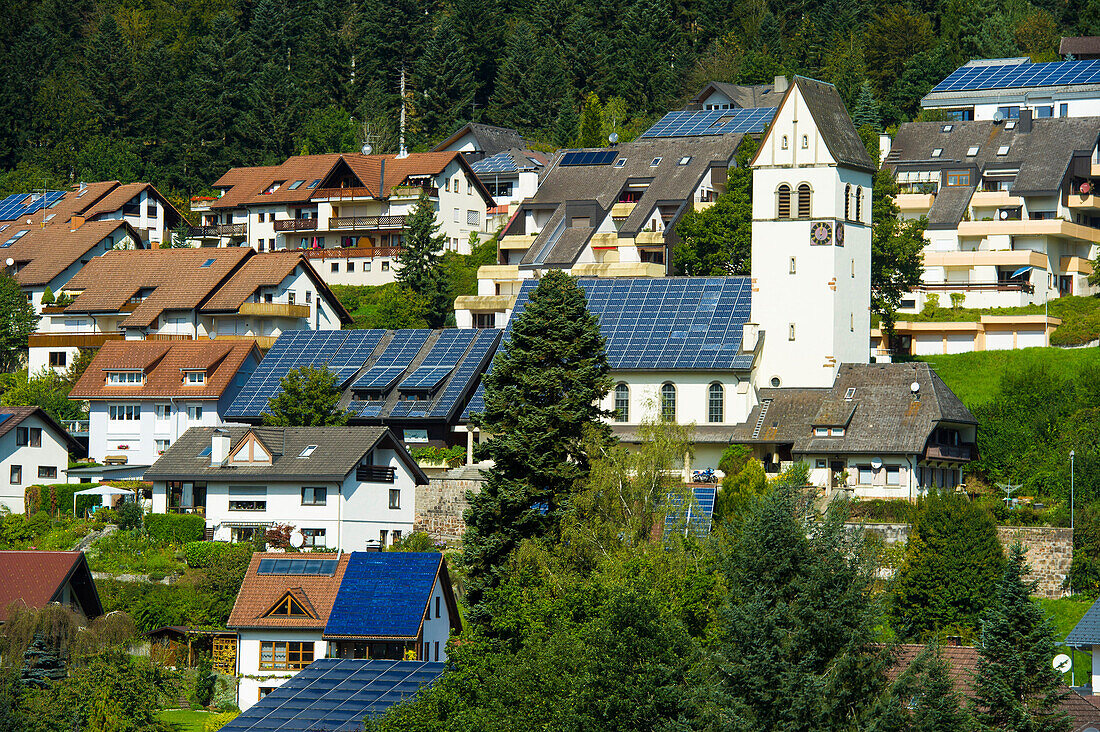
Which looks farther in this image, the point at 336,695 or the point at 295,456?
the point at 295,456

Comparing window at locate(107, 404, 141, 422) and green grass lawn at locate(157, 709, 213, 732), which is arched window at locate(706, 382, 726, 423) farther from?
window at locate(107, 404, 141, 422)

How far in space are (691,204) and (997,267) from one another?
1681 centimetres

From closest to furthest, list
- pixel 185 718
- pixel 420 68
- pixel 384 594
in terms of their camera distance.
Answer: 1. pixel 185 718
2. pixel 384 594
3. pixel 420 68

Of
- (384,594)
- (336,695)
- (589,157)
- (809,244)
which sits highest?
(589,157)

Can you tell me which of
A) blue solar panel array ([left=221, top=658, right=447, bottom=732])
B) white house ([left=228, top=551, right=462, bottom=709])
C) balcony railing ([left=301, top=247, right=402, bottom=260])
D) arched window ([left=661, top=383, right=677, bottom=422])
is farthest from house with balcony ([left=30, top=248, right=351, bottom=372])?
blue solar panel array ([left=221, top=658, right=447, bottom=732])

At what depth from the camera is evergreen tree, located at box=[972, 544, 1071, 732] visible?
35.8m

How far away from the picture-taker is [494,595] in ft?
155

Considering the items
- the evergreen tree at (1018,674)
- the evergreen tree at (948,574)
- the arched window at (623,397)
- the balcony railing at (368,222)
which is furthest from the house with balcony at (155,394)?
the evergreen tree at (1018,674)

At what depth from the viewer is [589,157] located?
348 feet

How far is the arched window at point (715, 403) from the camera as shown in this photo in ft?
244

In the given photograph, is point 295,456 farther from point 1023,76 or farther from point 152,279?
point 1023,76

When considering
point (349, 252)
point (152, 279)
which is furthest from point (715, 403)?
point (349, 252)

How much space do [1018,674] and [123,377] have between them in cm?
5786

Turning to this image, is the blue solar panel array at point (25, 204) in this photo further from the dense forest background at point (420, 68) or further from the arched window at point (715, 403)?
the arched window at point (715, 403)
